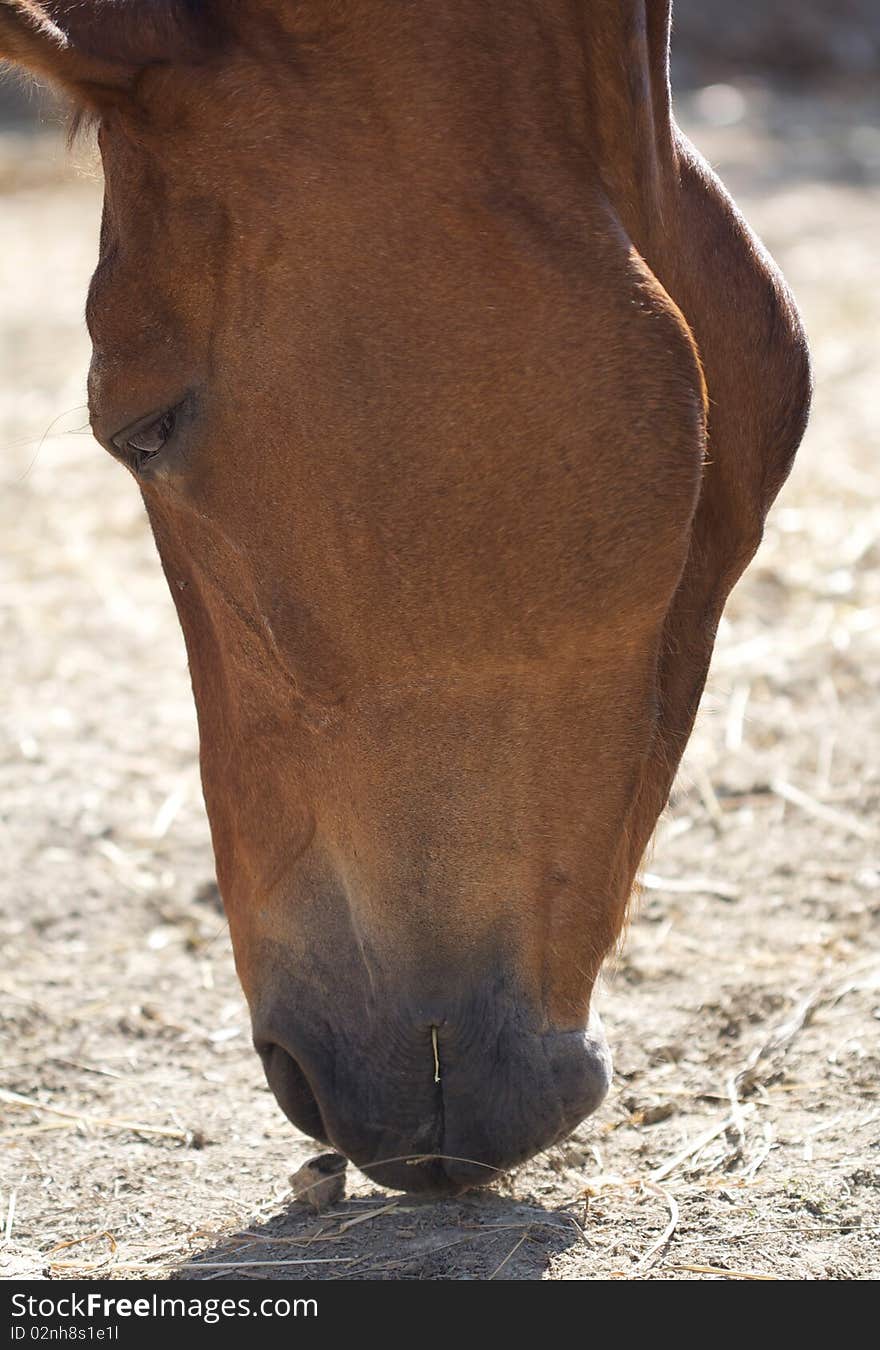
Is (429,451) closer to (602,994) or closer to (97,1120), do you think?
(602,994)

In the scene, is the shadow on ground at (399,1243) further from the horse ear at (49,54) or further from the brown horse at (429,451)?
the horse ear at (49,54)

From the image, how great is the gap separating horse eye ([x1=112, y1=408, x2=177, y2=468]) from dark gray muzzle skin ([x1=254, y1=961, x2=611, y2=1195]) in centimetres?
63

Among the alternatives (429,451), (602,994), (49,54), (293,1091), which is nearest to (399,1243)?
(293,1091)

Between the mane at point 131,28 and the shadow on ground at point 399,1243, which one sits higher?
the mane at point 131,28

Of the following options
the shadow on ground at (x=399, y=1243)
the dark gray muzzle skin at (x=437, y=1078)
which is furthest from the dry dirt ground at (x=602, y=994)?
the dark gray muzzle skin at (x=437, y=1078)

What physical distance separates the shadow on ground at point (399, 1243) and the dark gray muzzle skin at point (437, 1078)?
0.40 feet

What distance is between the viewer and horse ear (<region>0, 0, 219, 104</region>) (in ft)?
5.16

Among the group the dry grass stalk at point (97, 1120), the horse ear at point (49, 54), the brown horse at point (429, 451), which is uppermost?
the horse ear at point (49, 54)

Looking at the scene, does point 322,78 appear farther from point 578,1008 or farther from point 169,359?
point 578,1008

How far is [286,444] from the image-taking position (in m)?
1.72

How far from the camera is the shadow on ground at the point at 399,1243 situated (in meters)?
1.88

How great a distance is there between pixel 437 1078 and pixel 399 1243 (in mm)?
288

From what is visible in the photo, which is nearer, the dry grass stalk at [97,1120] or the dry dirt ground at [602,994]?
the dry dirt ground at [602,994]

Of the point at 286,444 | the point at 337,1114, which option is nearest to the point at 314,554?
the point at 286,444
